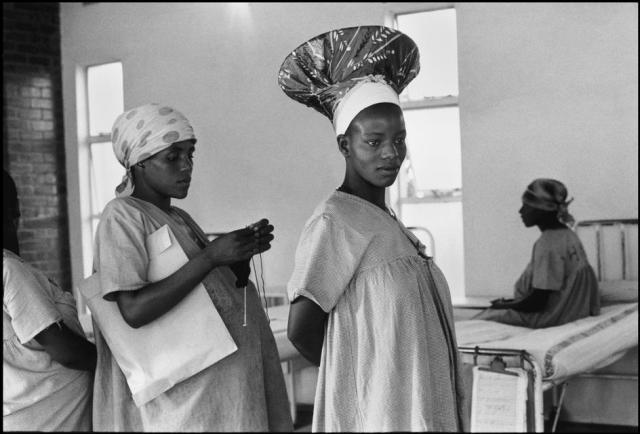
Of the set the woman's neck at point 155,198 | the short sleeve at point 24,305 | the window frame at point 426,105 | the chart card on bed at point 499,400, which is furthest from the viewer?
the window frame at point 426,105

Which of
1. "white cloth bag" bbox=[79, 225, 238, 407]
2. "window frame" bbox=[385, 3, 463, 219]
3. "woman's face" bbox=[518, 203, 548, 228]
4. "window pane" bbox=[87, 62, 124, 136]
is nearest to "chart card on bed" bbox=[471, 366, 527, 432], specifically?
"woman's face" bbox=[518, 203, 548, 228]

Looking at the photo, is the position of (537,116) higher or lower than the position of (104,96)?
lower

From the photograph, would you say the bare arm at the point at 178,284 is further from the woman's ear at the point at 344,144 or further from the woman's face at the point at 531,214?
the woman's face at the point at 531,214

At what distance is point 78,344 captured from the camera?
6.33 ft

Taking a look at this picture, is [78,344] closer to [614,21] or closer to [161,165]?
[161,165]

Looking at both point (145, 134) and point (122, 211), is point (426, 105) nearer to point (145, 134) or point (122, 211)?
point (145, 134)

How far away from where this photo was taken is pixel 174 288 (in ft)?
5.76

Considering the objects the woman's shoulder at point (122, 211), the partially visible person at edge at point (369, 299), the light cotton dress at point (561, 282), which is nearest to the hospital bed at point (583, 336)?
the light cotton dress at point (561, 282)

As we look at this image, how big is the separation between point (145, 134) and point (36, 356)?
565mm

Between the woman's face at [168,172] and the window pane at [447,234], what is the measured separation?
385 cm

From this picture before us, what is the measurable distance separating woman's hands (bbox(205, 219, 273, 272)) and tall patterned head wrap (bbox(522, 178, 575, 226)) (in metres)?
3.09

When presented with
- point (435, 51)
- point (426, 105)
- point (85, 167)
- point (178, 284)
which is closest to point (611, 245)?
point (426, 105)

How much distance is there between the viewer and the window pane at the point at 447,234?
5.63 m

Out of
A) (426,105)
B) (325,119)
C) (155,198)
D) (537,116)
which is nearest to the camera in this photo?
(155,198)
